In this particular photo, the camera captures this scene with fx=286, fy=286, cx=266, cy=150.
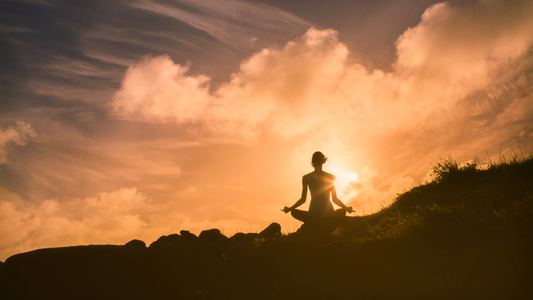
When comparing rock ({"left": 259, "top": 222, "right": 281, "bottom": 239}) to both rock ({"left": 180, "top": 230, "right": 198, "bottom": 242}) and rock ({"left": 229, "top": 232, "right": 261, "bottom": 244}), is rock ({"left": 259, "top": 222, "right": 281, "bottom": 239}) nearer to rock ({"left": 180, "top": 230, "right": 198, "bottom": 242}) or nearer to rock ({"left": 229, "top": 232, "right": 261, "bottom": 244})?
rock ({"left": 229, "top": 232, "right": 261, "bottom": 244})

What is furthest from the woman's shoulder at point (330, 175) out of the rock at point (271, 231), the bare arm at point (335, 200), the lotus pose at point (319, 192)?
the rock at point (271, 231)

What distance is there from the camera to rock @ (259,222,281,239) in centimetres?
938

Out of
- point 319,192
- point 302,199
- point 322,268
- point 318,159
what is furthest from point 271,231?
point 322,268

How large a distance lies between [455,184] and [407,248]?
235 inches

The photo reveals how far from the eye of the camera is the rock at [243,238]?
29.5 ft

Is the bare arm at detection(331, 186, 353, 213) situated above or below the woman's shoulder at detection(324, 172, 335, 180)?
below

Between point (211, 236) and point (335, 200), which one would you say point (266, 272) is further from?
point (211, 236)

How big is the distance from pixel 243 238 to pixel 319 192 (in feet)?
10.5

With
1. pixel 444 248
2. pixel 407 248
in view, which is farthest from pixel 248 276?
pixel 444 248

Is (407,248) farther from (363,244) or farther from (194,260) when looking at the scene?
(194,260)

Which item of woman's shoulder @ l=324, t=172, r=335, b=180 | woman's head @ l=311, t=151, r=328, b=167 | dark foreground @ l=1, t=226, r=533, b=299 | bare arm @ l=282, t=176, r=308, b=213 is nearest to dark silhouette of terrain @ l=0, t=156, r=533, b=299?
dark foreground @ l=1, t=226, r=533, b=299

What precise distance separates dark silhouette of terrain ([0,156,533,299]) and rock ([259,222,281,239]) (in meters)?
A: 3.40

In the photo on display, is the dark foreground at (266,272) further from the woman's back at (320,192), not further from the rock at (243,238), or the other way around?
the rock at (243,238)

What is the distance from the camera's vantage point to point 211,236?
8.76 m
